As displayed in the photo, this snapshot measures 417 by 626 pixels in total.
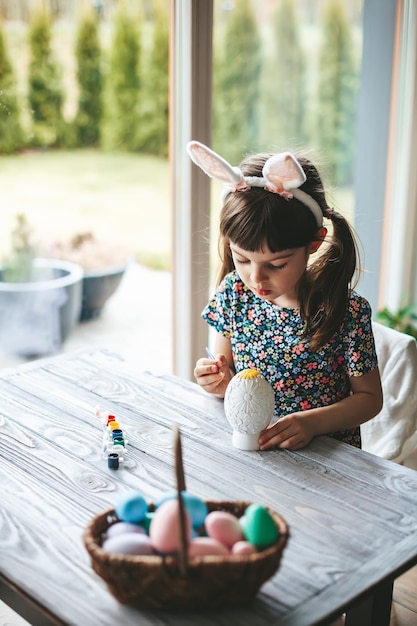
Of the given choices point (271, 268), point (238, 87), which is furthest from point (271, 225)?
point (238, 87)

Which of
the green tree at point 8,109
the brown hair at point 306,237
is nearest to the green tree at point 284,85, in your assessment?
the green tree at point 8,109

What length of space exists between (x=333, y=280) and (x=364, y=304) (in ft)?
0.29

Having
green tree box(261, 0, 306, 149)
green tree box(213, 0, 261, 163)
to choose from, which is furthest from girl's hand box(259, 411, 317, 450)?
green tree box(261, 0, 306, 149)

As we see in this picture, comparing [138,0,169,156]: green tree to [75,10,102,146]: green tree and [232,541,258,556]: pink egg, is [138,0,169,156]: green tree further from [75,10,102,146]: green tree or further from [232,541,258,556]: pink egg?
[232,541,258,556]: pink egg

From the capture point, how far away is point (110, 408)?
5.68 feet

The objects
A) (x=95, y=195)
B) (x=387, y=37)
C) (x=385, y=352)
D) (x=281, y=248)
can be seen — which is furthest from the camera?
(x=387, y=37)

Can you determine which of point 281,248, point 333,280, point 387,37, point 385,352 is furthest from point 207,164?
point 387,37

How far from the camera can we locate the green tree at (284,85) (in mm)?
2879

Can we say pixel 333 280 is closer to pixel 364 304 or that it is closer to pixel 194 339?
pixel 364 304

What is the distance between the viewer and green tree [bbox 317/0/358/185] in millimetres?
3074

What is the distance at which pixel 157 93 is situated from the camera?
101 inches

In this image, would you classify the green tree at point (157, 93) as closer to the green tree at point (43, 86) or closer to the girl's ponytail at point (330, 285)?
the green tree at point (43, 86)

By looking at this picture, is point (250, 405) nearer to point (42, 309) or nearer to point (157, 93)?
point (42, 309)

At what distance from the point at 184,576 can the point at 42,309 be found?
1623 mm
